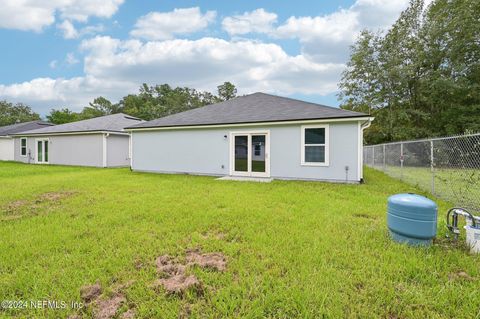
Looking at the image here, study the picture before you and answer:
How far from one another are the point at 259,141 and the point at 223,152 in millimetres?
1699

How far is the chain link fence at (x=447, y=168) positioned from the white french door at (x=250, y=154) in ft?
16.3

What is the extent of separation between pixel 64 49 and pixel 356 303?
60.8 feet

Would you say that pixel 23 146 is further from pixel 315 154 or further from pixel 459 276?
pixel 459 276

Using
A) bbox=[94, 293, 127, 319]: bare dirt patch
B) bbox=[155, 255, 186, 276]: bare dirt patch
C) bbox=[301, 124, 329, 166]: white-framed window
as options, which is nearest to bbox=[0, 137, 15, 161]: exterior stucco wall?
bbox=[301, 124, 329, 166]: white-framed window

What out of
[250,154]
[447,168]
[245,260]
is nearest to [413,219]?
[245,260]

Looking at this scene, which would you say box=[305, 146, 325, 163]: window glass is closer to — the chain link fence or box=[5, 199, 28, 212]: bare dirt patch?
the chain link fence

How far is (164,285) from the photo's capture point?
2482 mm

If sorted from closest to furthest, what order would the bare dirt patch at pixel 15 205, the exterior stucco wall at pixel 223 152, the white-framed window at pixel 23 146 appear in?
the bare dirt patch at pixel 15 205 < the exterior stucco wall at pixel 223 152 < the white-framed window at pixel 23 146

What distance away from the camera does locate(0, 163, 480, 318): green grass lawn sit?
216 centimetres

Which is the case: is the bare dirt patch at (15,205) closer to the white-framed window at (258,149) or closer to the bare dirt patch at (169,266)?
the bare dirt patch at (169,266)

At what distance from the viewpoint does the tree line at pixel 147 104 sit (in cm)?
3966

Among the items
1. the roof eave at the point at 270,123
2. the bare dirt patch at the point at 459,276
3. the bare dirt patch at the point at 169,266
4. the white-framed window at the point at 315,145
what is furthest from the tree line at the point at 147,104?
the bare dirt patch at the point at 459,276

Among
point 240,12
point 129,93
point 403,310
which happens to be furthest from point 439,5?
point 129,93

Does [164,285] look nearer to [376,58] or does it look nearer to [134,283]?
[134,283]
